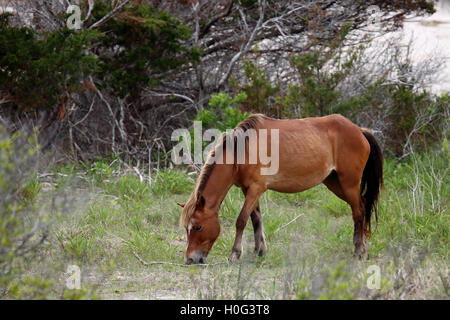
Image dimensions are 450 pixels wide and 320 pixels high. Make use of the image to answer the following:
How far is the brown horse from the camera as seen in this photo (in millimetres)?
5227

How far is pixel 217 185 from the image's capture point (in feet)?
17.5

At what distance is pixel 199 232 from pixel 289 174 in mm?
1131

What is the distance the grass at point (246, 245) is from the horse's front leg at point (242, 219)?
178 millimetres

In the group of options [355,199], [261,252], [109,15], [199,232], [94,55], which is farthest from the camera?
[94,55]

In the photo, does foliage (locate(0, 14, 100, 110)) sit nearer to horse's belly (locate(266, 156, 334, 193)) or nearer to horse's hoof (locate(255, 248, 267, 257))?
horse's belly (locate(266, 156, 334, 193))

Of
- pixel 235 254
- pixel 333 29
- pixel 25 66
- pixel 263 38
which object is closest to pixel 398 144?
pixel 333 29

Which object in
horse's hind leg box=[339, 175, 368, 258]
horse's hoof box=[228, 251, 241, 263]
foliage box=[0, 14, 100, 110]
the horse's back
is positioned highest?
foliage box=[0, 14, 100, 110]

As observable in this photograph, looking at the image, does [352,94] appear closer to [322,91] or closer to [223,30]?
[322,91]

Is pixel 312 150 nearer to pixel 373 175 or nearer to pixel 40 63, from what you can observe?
pixel 373 175

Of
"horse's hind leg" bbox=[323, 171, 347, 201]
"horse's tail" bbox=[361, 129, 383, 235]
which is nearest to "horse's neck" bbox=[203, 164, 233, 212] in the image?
"horse's hind leg" bbox=[323, 171, 347, 201]

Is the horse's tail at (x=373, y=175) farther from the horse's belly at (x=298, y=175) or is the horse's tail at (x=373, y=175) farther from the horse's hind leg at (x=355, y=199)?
the horse's belly at (x=298, y=175)

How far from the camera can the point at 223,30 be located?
38.5ft

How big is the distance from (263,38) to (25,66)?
512 centimetres

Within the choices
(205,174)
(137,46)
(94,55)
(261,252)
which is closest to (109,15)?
(94,55)
